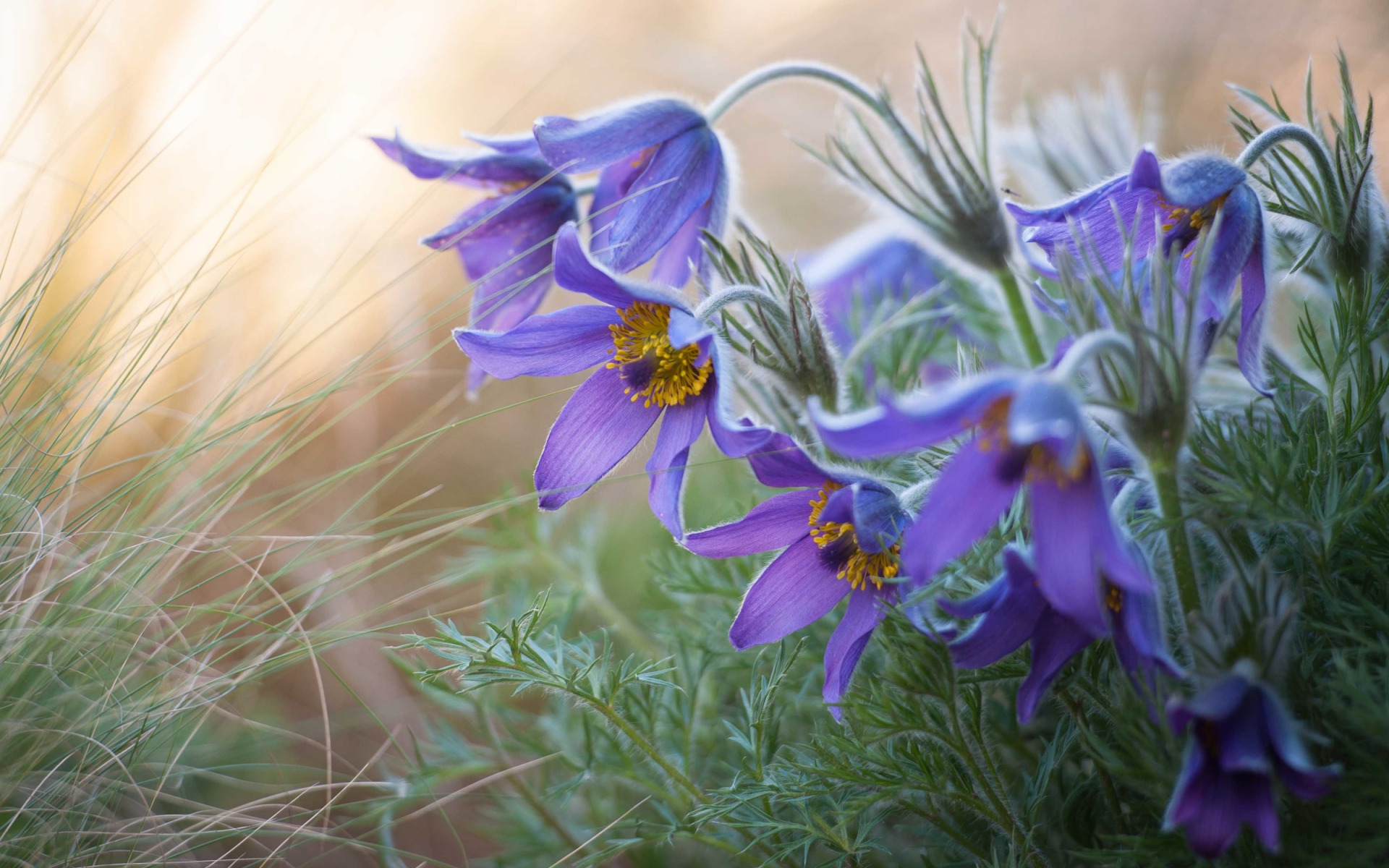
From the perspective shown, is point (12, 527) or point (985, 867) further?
point (12, 527)

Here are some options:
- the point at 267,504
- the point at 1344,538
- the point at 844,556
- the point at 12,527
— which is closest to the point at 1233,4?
the point at 1344,538

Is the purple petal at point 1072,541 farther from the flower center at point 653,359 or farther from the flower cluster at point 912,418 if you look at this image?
the flower center at point 653,359

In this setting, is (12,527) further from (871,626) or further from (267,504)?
(267,504)

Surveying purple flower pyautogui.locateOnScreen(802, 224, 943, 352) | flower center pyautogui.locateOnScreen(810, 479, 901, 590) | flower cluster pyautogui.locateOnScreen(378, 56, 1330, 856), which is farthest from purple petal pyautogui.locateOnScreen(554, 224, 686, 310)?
purple flower pyautogui.locateOnScreen(802, 224, 943, 352)

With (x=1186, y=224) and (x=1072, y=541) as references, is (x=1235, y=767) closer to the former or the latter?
(x=1072, y=541)

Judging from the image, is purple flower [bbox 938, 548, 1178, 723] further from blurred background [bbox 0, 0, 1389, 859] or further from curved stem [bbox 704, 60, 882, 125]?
blurred background [bbox 0, 0, 1389, 859]

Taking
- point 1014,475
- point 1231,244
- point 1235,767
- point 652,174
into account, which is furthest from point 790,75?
→ point 1235,767

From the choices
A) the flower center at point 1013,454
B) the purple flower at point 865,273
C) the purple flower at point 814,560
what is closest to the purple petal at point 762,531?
the purple flower at point 814,560
